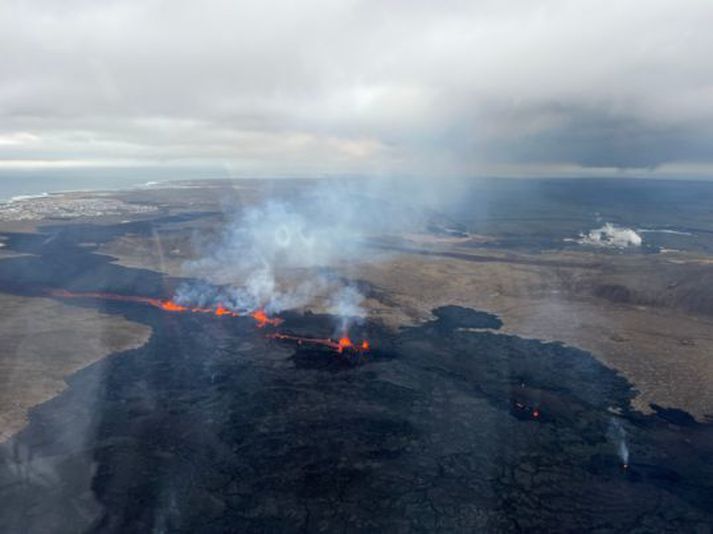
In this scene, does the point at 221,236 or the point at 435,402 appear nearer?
the point at 435,402

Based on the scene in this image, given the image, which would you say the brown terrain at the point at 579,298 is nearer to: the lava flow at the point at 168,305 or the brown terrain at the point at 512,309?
the brown terrain at the point at 512,309

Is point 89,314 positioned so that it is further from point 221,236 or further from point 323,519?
point 221,236

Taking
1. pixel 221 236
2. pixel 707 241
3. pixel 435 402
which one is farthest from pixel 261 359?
pixel 707 241

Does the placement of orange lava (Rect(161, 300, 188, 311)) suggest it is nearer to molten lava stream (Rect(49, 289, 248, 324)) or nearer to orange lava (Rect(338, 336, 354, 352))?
molten lava stream (Rect(49, 289, 248, 324))

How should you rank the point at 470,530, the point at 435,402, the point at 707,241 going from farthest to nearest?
the point at 707,241, the point at 435,402, the point at 470,530

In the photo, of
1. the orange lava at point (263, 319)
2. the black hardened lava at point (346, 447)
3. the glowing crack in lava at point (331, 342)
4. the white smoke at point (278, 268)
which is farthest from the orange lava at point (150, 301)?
the black hardened lava at point (346, 447)

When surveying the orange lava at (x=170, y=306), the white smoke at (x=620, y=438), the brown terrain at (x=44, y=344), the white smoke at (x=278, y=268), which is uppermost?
the white smoke at (x=278, y=268)

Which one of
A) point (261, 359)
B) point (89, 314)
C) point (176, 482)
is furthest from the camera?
point (89, 314)

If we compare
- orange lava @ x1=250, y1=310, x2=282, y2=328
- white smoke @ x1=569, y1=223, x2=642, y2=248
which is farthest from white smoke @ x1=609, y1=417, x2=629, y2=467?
white smoke @ x1=569, y1=223, x2=642, y2=248

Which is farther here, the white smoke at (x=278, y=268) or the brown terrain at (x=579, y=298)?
the white smoke at (x=278, y=268)
